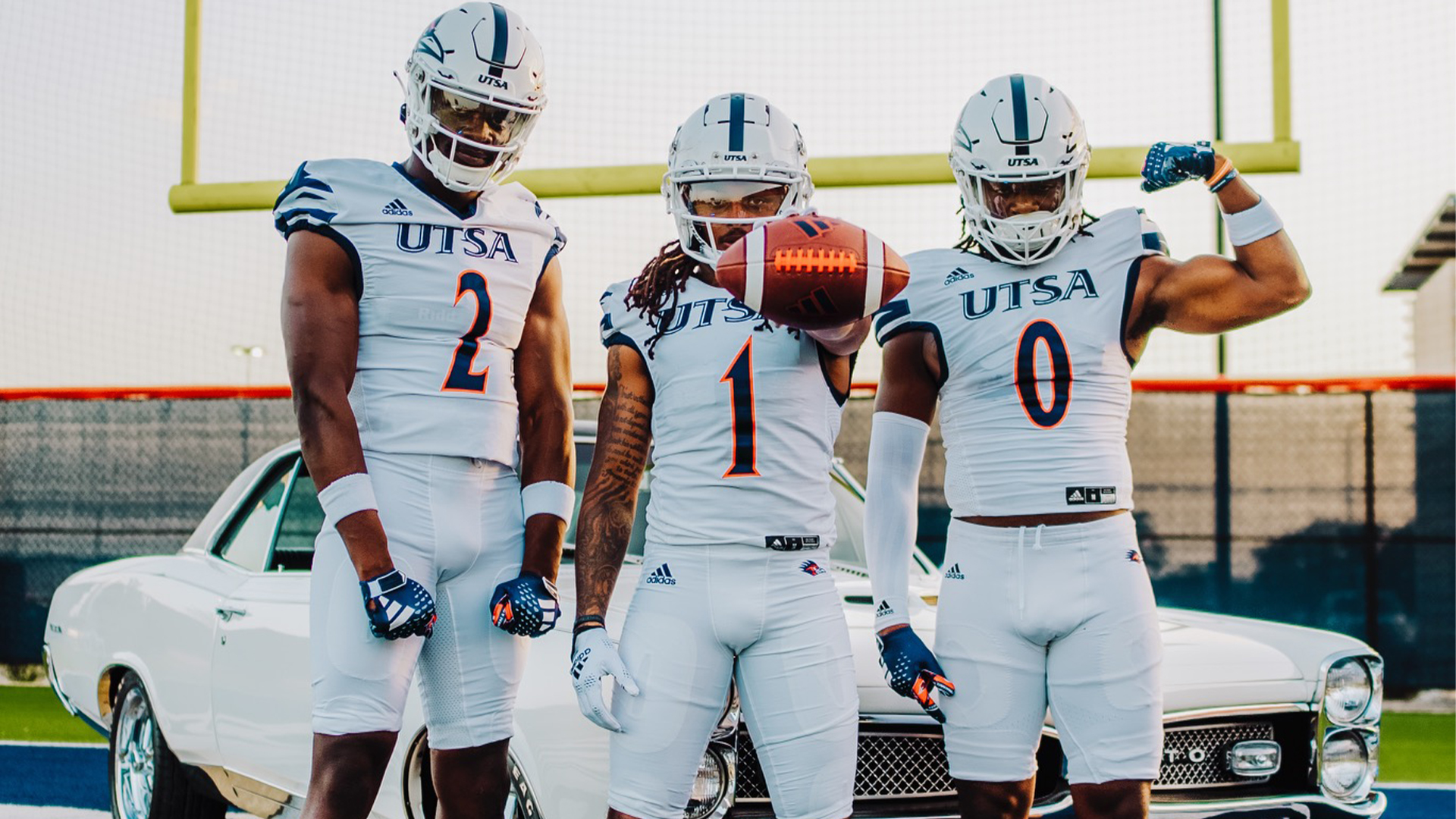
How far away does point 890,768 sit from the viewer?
3389mm

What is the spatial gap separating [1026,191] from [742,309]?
0.73m

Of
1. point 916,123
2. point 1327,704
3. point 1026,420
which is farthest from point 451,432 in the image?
point 916,123

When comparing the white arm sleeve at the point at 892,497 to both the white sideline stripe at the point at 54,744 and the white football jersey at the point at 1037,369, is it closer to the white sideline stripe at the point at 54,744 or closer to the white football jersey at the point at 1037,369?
the white football jersey at the point at 1037,369

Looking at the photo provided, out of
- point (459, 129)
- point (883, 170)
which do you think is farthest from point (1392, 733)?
point (459, 129)

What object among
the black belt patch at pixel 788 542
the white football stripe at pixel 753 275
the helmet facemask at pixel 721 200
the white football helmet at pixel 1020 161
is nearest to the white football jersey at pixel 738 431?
the black belt patch at pixel 788 542

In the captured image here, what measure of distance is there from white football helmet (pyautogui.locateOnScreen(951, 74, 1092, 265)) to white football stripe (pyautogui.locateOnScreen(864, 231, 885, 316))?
0.57 metres

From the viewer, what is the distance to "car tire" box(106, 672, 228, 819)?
489 centimetres

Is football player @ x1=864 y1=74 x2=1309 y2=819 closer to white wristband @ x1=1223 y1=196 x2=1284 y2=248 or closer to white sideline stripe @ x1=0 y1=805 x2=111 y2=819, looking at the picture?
white wristband @ x1=1223 y1=196 x2=1284 y2=248

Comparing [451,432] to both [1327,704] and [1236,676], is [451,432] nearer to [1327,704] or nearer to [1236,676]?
[1236,676]

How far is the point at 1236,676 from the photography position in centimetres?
374

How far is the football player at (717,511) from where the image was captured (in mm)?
2814

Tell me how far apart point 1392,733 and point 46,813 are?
21.9 feet

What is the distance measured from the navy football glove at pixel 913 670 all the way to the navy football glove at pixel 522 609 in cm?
71

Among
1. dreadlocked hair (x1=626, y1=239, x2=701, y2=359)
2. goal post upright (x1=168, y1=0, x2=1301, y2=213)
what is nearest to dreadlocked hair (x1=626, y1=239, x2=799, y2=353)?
dreadlocked hair (x1=626, y1=239, x2=701, y2=359)
